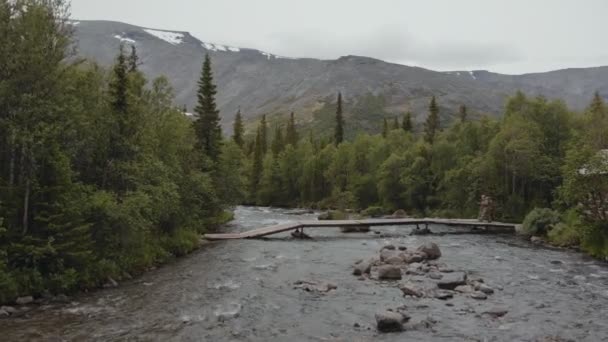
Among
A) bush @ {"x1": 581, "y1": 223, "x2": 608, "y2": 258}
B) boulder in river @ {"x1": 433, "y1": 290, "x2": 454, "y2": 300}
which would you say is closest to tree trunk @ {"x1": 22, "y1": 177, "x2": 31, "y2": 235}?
boulder in river @ {"x1": 433, "y1": 290, "x2": 454, "y2": 300}

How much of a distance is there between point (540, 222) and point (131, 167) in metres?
37.0

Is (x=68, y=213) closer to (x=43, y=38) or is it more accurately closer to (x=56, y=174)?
(x=56, y=174)

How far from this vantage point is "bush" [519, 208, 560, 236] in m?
46.5

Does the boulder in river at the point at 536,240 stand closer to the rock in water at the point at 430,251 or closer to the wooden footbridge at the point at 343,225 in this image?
the wooden footbridge at the point at 343,225

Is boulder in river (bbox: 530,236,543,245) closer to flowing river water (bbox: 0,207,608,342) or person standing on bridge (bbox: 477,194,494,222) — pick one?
flowing river water (bbox: 0,207,608,342)

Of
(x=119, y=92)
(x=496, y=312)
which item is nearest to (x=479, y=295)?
(x=496, y=312)

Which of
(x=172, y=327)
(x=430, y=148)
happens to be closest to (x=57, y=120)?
(x=172, y=327)

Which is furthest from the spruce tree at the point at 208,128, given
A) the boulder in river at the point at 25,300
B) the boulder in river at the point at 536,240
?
the boulder in river at the point at 536,240

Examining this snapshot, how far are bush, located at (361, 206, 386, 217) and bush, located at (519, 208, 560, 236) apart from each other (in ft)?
96.5

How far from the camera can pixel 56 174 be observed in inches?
931

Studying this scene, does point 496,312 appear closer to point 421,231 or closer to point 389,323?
point 389,323

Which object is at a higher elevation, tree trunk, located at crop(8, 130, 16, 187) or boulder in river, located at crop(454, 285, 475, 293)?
tree trunk, located at crop(8, 130, 16, 187)

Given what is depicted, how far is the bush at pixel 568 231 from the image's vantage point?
39594mm

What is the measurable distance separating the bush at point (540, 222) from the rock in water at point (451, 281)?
76.4 feet
